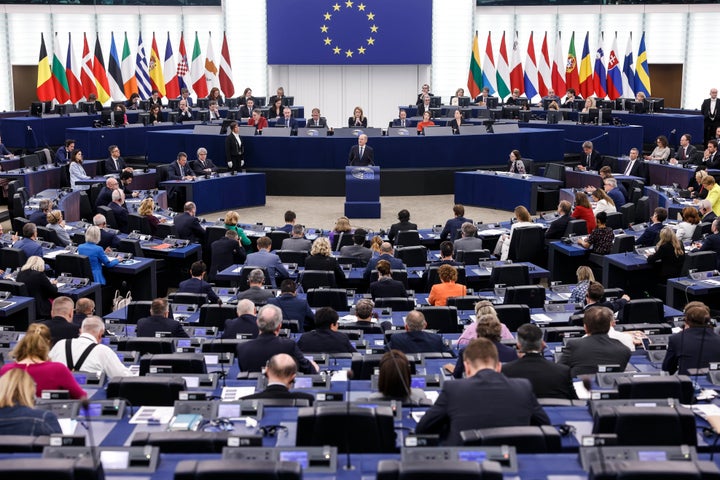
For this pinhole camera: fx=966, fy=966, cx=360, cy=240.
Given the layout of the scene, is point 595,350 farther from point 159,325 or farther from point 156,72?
point 156,72

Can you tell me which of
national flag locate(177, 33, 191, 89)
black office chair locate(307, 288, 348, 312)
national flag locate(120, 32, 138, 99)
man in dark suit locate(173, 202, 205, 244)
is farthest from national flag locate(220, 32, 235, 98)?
black office chair locate(307, 288, 348, 312)

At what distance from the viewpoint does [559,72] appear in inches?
1272

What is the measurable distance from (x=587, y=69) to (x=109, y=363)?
1022 inches

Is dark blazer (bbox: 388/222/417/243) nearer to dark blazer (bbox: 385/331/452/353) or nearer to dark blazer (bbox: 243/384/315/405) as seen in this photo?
dark blazer (bbox: 385/331/452/353)

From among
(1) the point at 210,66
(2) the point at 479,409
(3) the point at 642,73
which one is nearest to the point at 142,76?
(1) the point at 210,66

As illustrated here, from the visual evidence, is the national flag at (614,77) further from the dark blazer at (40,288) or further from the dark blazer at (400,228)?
the dark blazer at (40,288)

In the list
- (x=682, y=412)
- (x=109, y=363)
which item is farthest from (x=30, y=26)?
(x=682, y=412)

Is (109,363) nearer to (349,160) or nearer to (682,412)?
(682,412)

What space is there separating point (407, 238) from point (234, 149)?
333 inches

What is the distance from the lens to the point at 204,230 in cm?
1652

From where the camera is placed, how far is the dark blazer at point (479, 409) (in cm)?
604

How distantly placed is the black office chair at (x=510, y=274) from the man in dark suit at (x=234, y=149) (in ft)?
36.1

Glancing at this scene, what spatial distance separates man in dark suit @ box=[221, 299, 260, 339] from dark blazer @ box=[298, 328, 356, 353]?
0.75 m

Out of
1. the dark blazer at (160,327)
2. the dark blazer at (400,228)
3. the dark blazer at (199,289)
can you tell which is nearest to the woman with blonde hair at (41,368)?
the dark blazer at (160,327)
